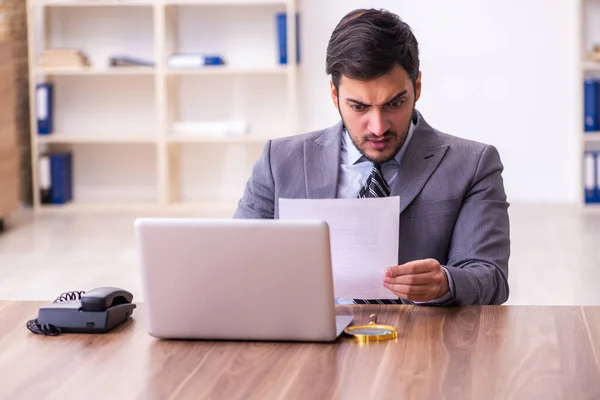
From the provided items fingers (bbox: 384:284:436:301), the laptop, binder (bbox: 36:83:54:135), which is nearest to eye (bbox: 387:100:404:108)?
fingers (bbox: 384:284:436:301)

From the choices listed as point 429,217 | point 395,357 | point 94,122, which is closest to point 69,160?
point 94,122

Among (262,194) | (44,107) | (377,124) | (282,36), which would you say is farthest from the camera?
(44,107)

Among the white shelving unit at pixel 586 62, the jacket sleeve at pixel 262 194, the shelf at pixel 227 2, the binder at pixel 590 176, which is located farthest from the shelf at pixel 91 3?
the jacket sleeve at pixel 262 194

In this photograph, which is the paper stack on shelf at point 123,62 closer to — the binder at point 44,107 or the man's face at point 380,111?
the binder at point 44,107

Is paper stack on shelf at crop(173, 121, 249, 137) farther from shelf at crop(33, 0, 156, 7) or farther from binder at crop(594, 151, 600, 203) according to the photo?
binder at crop(594, 151, 600, 203)

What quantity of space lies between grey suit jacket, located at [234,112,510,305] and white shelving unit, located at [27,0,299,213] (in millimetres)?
4179

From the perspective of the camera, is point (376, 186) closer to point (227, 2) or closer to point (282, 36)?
point (282, 36)

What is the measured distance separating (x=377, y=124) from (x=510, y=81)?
459 cm

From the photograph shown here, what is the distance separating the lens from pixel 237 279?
1.79m

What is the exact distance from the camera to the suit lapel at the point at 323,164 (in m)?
2.39

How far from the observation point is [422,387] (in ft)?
5.13

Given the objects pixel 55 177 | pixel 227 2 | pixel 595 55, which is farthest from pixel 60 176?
pixel 595 55

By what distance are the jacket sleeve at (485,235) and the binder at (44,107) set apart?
482 cm

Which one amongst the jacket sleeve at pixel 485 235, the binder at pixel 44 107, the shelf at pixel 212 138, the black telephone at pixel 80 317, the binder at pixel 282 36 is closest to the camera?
the black telephone at pixel 80 317
